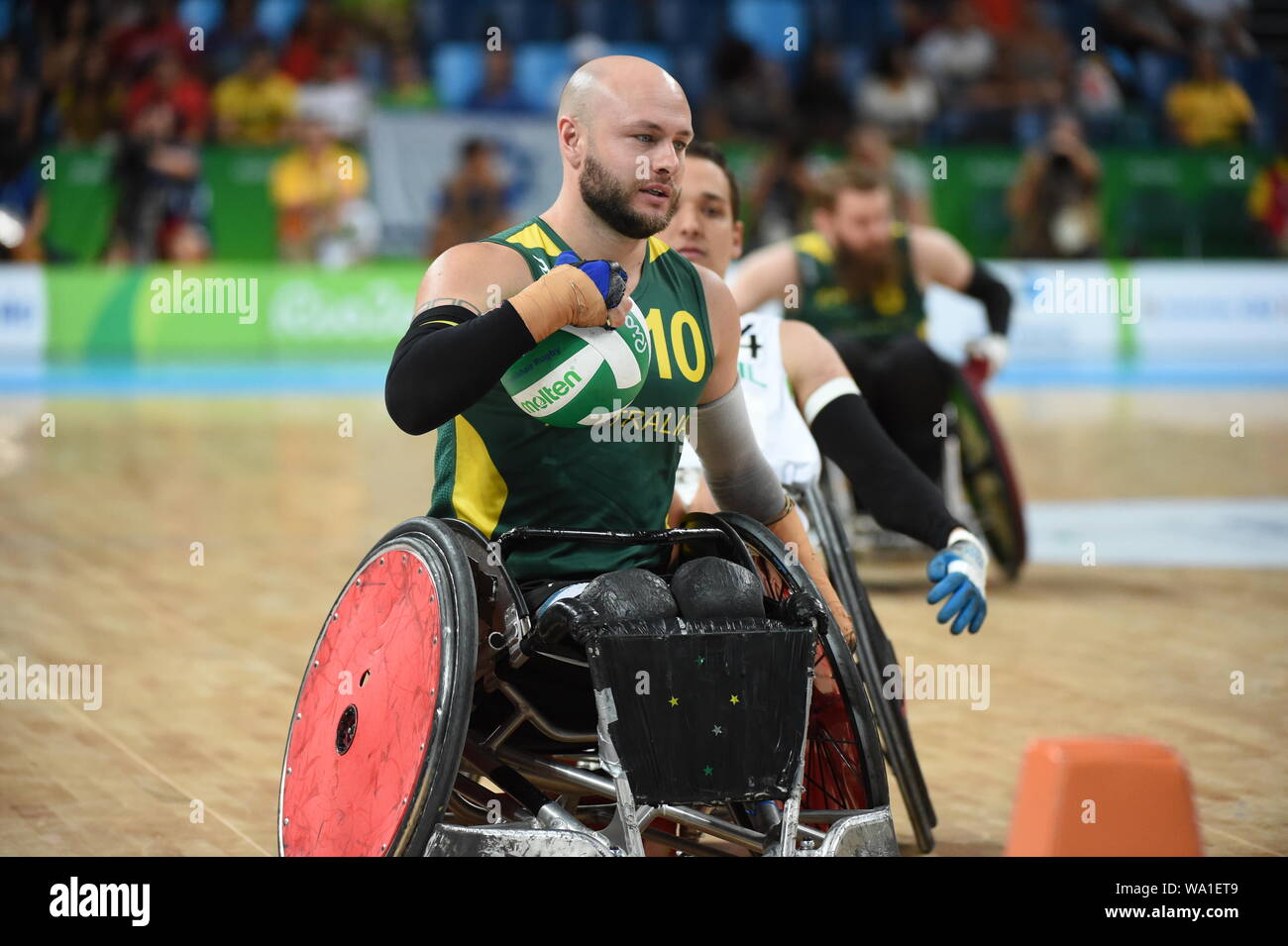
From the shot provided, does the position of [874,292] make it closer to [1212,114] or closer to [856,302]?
[856,302]

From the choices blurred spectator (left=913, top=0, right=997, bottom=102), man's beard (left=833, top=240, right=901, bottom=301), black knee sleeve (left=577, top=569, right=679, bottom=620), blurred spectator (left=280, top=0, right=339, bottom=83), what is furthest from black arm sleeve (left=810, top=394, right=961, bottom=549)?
blurred spectator (left=913, top=0, right=997, bottom=102)

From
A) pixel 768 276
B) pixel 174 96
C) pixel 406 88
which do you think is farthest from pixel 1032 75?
pixel 768 276

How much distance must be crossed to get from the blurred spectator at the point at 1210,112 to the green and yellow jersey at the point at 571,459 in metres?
16.2

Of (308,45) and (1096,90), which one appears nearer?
(308,45)

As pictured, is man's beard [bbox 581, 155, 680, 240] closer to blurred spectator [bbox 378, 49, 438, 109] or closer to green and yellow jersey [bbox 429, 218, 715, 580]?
green and yellow jersey [bbox 429, 218, 715, 580]

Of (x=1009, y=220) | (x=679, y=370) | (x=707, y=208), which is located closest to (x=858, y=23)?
(x=1009, y=220)

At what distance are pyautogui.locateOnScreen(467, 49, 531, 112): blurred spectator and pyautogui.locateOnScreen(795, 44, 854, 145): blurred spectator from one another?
269 centimetres

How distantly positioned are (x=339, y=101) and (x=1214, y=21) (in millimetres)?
9361

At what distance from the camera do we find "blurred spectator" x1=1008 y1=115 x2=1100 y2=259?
55.0 feet

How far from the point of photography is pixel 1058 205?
16.8 meters

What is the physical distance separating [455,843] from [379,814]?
5.5 inches

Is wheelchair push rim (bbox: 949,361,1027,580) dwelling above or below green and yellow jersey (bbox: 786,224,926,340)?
below

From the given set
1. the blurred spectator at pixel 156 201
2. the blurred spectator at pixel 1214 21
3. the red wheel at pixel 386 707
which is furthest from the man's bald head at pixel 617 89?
the blurred spectator at pixel 1214 21

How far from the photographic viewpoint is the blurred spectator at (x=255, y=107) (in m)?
17.1
